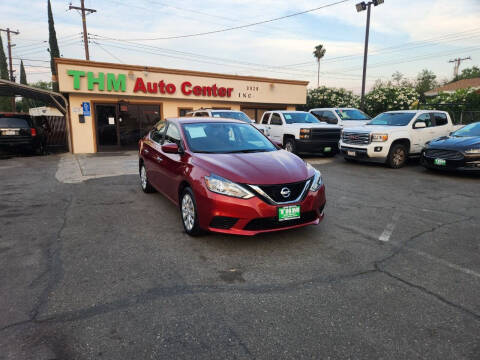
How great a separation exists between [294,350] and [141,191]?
5.75m

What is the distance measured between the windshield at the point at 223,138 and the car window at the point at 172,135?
167 mm

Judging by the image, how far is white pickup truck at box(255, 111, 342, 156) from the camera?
39.9ft

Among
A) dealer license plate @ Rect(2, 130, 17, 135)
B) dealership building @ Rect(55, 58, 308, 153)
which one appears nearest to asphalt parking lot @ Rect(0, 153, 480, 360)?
dealer license plate @ Rect(2, 130, 17, 135)

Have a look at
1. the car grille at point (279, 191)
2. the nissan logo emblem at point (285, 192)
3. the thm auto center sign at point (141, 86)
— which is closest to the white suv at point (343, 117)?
the thm auto center sign at point (141, 86)

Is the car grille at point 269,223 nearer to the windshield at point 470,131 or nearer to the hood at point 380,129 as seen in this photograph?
the hood at point 380,129

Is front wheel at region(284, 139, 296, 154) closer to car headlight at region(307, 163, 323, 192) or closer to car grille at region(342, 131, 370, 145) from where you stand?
car grille at region(342, 131, 370, 145)

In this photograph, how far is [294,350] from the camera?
2.29 meters

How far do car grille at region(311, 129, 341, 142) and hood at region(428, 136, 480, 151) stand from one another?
370 centimetres

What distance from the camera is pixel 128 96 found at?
17344mm

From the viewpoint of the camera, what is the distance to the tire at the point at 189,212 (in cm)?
423

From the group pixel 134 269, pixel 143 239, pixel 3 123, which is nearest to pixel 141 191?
pixel 143 239

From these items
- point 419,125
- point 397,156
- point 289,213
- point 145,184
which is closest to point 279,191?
point 289,213

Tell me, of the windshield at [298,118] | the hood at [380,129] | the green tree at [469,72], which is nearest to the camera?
the hood at [380,129]

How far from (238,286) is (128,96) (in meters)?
16.3
